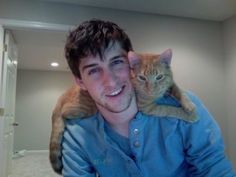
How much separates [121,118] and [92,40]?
309 mm

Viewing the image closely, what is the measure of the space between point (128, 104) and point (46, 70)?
6262mm

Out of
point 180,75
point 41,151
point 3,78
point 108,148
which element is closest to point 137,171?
point 108,148

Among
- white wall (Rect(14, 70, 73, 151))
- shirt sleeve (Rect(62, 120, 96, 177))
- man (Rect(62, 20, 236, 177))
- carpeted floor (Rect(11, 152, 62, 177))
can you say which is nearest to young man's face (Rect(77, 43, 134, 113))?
man (Rect(62, 20, 236, 177))

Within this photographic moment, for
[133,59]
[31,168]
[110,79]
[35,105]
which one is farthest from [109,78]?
[35,105]

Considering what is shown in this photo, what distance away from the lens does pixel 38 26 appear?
2.92m

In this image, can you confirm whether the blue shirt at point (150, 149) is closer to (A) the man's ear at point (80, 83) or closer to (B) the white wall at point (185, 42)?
(A) the man's ear at point (80, 83)

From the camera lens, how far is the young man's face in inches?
36.5

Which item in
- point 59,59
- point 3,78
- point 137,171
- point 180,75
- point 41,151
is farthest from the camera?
point 41,151

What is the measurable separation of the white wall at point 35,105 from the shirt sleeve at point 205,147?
6.23m

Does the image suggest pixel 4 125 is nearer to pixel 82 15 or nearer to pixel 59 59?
pixel 82 15

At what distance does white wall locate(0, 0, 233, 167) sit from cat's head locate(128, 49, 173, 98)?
84.3 inches

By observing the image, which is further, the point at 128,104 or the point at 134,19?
the point at 134,19

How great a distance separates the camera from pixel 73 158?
1017mm

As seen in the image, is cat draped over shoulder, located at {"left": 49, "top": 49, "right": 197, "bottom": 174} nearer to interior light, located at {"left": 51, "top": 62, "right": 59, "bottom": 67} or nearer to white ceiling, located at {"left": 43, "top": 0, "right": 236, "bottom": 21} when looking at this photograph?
white ceiling, located at {"left": 43, "top": 0, "right": 236, "bottom": 21}
